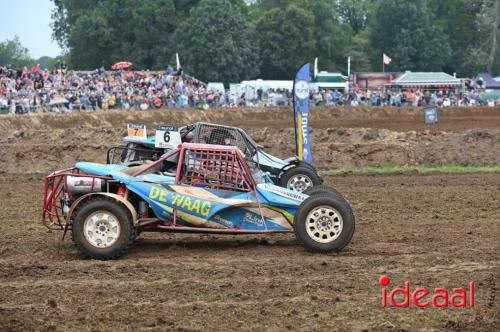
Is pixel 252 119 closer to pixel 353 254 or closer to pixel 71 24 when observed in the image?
pixel 353 254

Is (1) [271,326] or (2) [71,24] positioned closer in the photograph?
(1) [271,326]

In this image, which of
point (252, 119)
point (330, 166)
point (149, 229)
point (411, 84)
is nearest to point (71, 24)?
point (411, 84)

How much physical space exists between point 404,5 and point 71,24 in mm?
31513

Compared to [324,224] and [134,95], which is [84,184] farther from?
[134,95]

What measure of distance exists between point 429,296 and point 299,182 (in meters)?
7.58

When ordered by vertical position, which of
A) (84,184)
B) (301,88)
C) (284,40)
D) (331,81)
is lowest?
(84,184)

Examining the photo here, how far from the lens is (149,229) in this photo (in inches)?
426

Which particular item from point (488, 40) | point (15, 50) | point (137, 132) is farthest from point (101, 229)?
point (15, 50)

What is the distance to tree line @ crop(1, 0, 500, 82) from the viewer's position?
208 ft

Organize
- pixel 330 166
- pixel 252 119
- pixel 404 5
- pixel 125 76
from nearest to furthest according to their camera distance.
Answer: pixel 330 166, pixel 252 119, pixel 125 76, pixel 404 5

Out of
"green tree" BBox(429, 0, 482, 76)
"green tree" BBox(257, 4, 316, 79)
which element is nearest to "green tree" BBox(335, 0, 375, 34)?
"green tree" BBox(429, 0, 482, 76)

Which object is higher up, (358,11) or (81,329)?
(358,11)

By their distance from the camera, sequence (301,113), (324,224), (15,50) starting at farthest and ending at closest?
(15,50) < (301,113) < (324,224)

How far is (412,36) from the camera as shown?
245 ft
